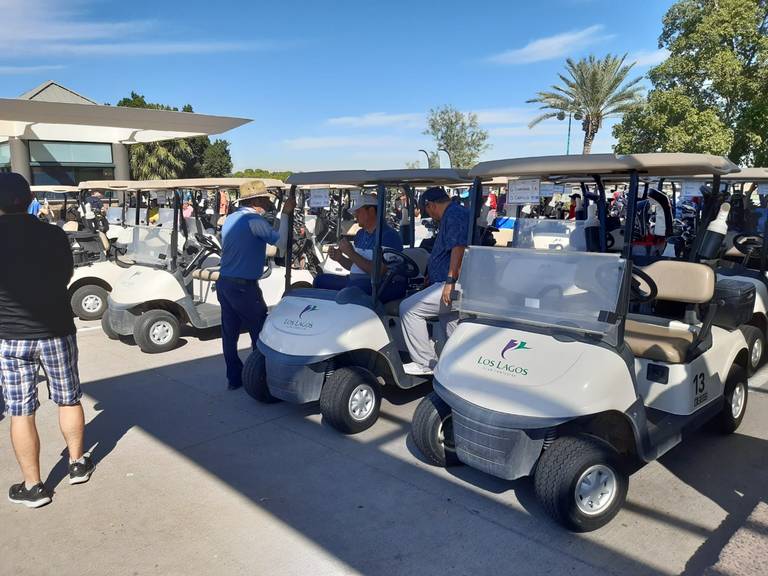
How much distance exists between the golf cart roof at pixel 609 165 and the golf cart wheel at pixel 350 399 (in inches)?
61.6

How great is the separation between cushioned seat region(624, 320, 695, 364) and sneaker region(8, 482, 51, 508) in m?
3.23

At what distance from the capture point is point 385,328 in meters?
4.22

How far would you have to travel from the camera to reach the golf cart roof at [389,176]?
398cm

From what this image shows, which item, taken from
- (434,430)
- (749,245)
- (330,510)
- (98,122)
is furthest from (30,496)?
(98,122)

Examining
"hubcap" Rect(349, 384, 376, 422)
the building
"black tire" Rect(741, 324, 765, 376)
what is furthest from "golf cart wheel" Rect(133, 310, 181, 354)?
the building

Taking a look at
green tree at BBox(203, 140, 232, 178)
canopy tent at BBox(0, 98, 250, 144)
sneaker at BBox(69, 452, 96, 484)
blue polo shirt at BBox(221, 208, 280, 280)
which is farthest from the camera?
green tree at BBox(203, 140, 232, 178)

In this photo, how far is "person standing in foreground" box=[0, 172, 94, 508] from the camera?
3.04 meters

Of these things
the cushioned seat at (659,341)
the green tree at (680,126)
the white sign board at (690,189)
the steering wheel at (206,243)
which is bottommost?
the cushioned seat at (659,341)

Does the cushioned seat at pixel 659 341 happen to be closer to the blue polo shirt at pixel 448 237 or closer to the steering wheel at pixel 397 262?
the blue polo shirt at pixel 448 237

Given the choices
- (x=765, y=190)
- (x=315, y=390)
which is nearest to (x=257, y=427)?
(x=315, y=390)

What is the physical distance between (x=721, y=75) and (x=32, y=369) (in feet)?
66.9

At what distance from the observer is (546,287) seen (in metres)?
3.30

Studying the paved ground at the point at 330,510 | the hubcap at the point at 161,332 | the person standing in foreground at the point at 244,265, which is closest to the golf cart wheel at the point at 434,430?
the paved ground at the point at 330,510

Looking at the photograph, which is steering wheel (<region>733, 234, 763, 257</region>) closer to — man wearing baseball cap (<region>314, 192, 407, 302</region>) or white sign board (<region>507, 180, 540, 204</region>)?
man wearing baseball cap (<region>314, 192, 407, 302</region>)
